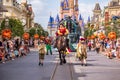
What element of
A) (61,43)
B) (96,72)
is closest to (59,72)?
(96,72)

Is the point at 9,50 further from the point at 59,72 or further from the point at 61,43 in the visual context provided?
the point at 59,72

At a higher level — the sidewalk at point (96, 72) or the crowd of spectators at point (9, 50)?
the crowd of spectators at point (9, 50)

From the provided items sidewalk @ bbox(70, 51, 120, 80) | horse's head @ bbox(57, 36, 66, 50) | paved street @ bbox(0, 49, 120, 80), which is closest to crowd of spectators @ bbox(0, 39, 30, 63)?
paved street @ bbox(0, 49, 120, 80)

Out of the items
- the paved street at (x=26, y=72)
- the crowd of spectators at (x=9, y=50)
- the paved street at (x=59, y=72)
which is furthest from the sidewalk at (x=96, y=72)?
the crowd of spectators at (x=9, y=50)

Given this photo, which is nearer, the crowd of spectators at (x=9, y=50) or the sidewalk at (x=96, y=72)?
the sidewalk at (x=96, y=72)

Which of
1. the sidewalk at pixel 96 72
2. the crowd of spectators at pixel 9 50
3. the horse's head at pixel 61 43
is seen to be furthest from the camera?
the crowd of spectators at pixel 9 50

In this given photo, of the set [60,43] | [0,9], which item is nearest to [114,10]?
[0,9]

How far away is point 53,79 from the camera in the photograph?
19.0 meters

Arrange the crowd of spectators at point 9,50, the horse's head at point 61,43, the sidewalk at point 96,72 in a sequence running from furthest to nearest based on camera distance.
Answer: the crowd of spectators at point 9,50
the horse's head at point 61,43
the sidewalk at point 96,72

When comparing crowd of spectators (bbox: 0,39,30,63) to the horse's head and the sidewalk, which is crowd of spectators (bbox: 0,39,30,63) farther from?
the sidewalk

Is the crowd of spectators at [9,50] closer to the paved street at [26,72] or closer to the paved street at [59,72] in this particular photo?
the paved street at [59,72]

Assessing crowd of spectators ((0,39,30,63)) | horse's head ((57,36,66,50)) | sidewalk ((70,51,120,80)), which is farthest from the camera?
crowd of spectators ((0,39,30,63))

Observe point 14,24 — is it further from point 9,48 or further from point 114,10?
point 114,10

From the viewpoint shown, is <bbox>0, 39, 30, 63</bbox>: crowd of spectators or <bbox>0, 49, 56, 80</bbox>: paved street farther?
<bbox>0, 39, 30, 63</bbox>: crowd of spectators
